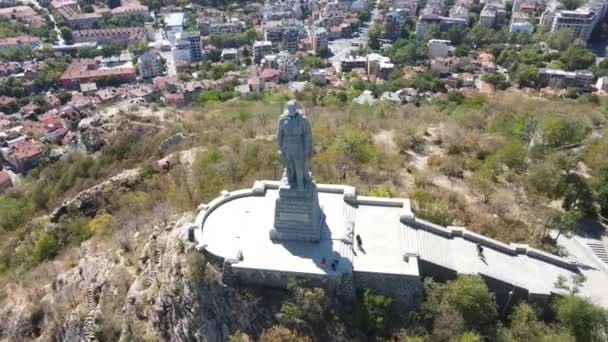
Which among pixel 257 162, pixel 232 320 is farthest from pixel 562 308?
pixel 257 162

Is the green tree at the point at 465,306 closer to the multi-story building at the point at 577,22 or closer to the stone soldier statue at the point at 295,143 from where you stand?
the stone soldier statue at the point at 295,143

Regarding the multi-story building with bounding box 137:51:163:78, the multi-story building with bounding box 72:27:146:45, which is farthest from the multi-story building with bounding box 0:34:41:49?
the multi-story building with bounding box 137:51:163:78

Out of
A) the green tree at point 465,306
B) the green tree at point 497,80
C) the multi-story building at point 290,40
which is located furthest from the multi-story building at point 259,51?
the green tree at point 465,306

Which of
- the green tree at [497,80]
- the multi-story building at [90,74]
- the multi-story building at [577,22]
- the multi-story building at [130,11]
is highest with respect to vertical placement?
the multi-story building at [577,22]

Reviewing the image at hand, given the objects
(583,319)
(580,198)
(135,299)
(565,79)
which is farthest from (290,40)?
(583,319)

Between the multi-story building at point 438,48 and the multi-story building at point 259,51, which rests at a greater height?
the multi-story building at point 438,48

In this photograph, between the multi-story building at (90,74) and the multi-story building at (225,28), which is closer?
the multi-story building at (90,74)

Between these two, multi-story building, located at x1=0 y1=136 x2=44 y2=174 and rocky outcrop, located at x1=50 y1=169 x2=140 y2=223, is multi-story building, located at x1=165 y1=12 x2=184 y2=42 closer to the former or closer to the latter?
multi-story building, located at x1=0 y1=136 x2=44 y2=174

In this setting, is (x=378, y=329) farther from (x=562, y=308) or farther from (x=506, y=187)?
(x=506, y=187)
